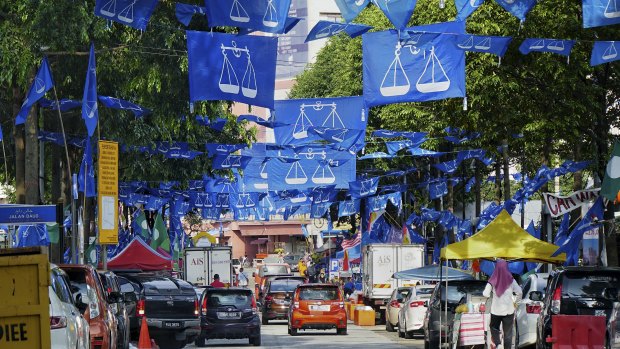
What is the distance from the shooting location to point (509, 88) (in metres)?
27.5

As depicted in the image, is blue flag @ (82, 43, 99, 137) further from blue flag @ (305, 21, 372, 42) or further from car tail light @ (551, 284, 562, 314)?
car tail light @ (551, 284, 562, 314)

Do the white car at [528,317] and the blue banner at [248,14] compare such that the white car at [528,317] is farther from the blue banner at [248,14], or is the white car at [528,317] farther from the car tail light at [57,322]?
the car tail light at [57,322]

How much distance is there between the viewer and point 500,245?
2609 centimetres

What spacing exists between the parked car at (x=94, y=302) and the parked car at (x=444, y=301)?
885 centimetres

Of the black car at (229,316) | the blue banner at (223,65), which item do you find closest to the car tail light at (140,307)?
the black car at (229,316)

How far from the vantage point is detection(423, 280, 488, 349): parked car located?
27.4 m

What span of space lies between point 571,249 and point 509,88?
3.93 m

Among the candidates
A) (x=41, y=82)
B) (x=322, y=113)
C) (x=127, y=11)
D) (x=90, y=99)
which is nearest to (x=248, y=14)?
(x=127, y=11)

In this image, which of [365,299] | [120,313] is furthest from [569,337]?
[365,299]

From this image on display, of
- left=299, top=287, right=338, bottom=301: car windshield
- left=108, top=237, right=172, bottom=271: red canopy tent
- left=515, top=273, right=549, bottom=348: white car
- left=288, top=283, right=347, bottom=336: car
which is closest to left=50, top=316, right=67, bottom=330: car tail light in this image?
left=515, top=273, right=549, bottom=348: white car

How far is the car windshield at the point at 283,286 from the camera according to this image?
4644 cm

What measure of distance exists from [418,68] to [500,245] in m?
5.55

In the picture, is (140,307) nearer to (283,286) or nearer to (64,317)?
(64,317)

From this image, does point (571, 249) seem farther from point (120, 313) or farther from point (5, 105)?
point (5, 105)
